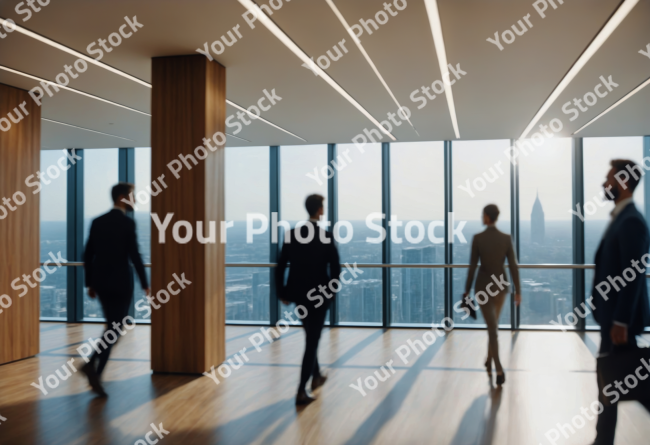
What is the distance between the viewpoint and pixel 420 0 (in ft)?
11.8

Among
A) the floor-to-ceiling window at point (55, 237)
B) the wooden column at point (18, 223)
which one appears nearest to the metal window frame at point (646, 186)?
the wooden column at point (18, 223)

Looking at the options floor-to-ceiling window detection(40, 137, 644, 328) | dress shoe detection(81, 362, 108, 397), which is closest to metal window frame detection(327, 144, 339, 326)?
floor-to-ceiling window detection(40, 137, 644, 328)

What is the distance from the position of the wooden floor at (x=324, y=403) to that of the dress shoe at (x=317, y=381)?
0.21 feet

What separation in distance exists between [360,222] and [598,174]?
12.4 feet

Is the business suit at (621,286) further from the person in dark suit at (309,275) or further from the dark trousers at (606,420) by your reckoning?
the person in dark suit at (309,275)

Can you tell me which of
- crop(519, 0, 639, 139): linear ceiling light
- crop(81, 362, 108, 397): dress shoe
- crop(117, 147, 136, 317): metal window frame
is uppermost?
crop(519, 0, 639, 139): linear ceiling light

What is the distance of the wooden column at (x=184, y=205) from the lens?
496 centimetres

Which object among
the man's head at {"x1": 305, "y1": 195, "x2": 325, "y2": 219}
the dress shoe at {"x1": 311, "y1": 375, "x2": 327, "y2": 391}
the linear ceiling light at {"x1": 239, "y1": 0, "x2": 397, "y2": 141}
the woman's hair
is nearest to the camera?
the linear ceiling light at {"x1": 239, "y1": 0, "x2": 397, "y2": 141}

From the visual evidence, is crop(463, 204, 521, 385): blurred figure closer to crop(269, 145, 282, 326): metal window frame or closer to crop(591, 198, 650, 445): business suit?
crop(591, 198, 650, 445): business suit

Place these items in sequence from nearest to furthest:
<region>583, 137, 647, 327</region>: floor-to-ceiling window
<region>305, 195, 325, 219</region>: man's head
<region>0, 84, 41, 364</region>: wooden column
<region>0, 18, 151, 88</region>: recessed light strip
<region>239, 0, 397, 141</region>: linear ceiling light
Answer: <region>239, 0, 397, 141</region>: linear ceiling light
<region>0, 18, 151, 88</region>: recessed light strip
<region>305, 195, 325, 219</region>: man's head
<region>0, 84, 41, 364</region>: wooden column
<region>583, 137, 647, 327</region>: floor-to-ceiling window

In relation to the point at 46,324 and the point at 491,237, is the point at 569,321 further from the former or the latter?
the point at 46,324

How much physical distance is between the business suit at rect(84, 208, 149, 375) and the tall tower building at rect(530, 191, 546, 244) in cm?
612

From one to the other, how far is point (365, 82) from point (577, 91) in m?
2.29

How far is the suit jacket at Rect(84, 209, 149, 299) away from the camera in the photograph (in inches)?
176
